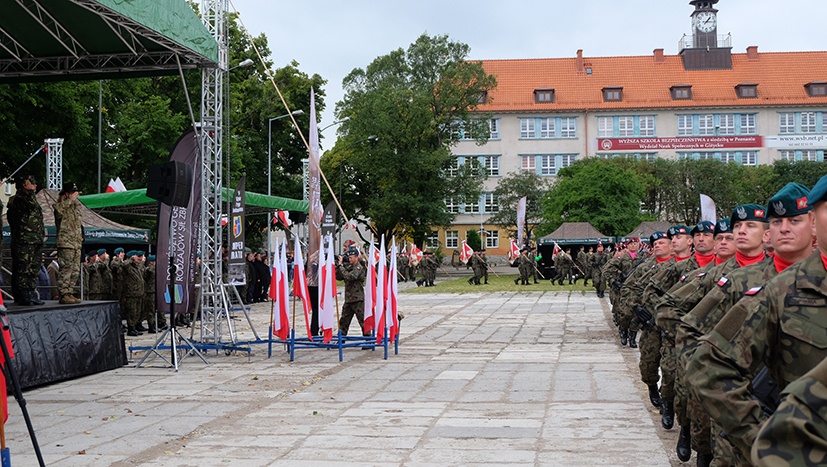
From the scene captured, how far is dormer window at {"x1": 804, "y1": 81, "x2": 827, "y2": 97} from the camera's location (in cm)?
8731

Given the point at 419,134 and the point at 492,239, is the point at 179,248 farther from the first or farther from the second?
the point at 492,239

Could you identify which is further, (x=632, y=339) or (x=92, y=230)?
(x=92, y=230)

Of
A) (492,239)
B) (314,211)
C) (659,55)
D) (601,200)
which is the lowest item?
(314,211)

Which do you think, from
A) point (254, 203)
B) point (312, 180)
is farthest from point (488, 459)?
point (254, 203)

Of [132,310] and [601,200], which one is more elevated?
[601,200]

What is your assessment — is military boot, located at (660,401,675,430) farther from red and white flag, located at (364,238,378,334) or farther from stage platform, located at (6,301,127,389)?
stage platform, located at (6,301,127,389)

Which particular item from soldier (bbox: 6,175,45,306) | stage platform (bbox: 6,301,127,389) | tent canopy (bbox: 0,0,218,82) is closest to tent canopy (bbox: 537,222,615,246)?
tent canopy (bbox: 0,0,218,82)

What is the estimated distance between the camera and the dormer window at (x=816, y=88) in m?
87.3

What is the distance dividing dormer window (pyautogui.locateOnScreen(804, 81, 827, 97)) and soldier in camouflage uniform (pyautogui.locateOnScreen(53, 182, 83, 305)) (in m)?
84.5

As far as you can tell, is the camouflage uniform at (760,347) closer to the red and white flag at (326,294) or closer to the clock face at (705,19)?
the red and white flag at (326,294)

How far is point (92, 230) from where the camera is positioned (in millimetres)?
25016

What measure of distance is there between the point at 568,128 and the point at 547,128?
1971mm

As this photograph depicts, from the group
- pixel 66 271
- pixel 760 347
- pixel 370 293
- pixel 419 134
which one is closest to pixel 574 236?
pixel 419 134

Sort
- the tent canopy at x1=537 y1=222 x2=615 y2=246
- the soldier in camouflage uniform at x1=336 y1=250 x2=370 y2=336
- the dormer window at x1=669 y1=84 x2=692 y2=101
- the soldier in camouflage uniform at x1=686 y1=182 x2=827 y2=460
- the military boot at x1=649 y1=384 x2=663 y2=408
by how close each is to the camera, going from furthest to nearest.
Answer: the dormer window at x1=669 y1=84 x2=692 y2=101
the tent canopy at x1=537 y1=222 x2=615 y2=246
the soldier in camouflage uniform at x1=336 y1=250 x2=370 y2=336
the military boot at x1=649 y1=384 x2=663 y2=408
the soldier in camouflage uniform at x1=686 y1=182 x2=827 y2=460
